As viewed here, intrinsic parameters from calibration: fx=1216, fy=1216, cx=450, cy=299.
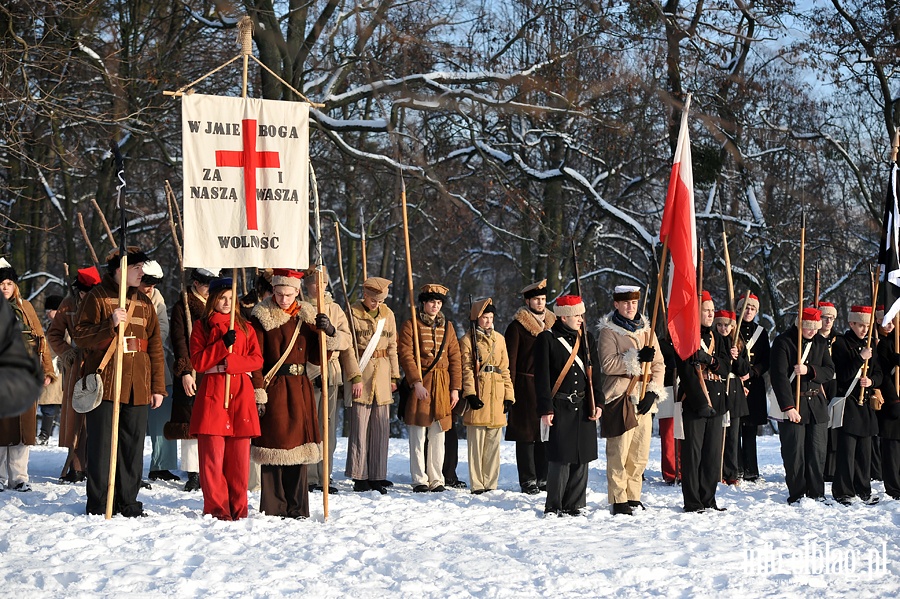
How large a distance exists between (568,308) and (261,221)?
96.0 inches

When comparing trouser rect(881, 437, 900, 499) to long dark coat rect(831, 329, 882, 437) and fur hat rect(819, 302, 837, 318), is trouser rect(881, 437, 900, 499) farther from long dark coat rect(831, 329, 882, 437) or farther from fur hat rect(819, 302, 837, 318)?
fur hat rect(819, 302, 837, 318)

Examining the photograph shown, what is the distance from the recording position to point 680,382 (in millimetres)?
9820

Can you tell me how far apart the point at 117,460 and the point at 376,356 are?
3034mm

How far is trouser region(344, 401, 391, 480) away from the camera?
1055 centimetres

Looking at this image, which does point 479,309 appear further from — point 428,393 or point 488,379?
point 428,393

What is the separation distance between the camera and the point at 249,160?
8539 millimetres

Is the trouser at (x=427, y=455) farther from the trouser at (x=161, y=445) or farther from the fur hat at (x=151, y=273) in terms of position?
the fur hat at (x=151, y=273)

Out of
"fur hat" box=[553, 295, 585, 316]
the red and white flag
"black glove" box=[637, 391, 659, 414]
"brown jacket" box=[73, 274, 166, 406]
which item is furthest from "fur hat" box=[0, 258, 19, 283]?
the red and white flag

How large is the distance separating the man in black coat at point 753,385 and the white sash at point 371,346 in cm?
373

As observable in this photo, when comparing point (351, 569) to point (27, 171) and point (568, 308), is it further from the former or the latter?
point (27, 171)

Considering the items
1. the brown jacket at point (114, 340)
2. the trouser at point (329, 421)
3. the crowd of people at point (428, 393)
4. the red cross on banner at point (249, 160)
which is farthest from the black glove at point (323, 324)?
the trouser at point (329, 421)

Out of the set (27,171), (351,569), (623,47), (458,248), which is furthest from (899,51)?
(351,569)

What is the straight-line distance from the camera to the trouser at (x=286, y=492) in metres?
8.42

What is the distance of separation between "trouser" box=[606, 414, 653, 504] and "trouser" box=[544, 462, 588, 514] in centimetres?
26
